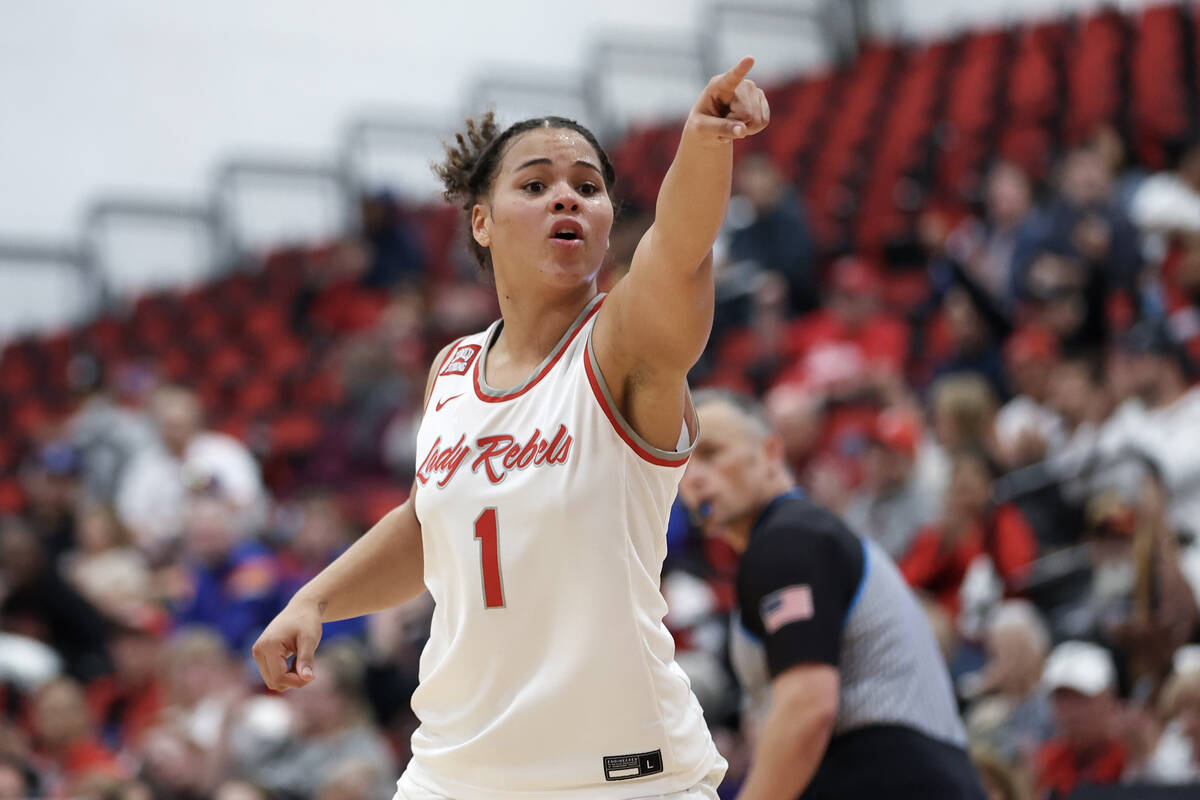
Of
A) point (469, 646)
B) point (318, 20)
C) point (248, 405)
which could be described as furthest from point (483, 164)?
point (318, 20)

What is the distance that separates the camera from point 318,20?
15.6 meters

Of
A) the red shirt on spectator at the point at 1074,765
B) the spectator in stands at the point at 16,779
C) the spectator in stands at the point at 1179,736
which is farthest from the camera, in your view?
the spectator in stands at the point at 16,779

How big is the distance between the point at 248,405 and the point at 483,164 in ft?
29.2

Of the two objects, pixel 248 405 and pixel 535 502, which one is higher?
pixel 248 405

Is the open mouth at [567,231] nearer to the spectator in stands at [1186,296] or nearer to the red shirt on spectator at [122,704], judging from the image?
the spectator in stands at [1186,296]

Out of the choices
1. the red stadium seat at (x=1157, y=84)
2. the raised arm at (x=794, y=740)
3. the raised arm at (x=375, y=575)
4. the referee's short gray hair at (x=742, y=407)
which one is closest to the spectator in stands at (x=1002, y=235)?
the red stadium seat at (x=1157, y=84)

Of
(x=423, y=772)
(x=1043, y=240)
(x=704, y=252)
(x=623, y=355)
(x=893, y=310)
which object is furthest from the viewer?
(x=893, y=310)

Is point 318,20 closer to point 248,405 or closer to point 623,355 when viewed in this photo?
point 248,405

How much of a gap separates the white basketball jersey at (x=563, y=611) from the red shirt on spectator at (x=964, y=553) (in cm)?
348

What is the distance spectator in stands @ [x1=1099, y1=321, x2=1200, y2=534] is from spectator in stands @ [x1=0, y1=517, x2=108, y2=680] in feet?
17.1

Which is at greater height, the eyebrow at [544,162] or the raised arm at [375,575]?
the eyebrow at [544,162]

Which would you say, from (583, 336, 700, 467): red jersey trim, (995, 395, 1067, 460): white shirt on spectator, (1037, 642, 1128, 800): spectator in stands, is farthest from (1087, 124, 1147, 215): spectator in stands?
(583, 336, 700, 467): red jersey trim

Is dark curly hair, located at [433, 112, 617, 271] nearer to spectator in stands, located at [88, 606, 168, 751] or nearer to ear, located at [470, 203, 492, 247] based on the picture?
ear, located at [470, 203, 492, 247]

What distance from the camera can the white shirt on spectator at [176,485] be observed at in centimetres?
878
